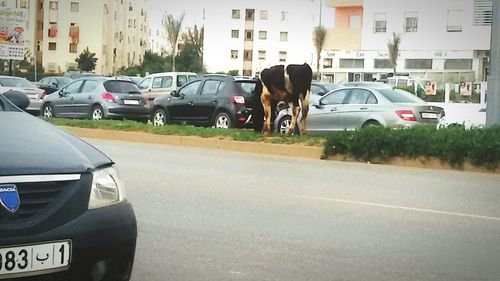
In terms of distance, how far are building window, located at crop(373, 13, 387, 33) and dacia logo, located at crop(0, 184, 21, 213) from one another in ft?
153

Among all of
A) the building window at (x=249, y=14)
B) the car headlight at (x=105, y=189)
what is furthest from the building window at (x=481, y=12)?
the car headlight at (x=105, y=189)

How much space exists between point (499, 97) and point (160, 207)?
8.19m

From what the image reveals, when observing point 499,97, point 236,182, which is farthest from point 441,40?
point 236,182

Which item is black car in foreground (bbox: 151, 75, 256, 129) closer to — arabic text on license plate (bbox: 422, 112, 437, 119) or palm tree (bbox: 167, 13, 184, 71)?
arabic text on license plate (bbox: 422, 112, 437, 119)

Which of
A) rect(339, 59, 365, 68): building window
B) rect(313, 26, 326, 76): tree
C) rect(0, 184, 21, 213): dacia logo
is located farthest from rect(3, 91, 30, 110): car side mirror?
rect(313, 26, 326, 76): tree

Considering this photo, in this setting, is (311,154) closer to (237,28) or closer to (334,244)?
(334,244)

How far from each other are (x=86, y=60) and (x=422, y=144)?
164ft

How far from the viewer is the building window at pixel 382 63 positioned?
4766 cm

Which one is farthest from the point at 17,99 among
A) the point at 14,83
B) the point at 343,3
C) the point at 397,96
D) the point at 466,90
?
the point at 343,3

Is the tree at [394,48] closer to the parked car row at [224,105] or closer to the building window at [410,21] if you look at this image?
the building window at [410,21]

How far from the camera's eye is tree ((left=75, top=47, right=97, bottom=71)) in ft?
192

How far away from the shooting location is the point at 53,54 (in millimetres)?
58906

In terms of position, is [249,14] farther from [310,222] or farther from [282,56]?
[310,222]

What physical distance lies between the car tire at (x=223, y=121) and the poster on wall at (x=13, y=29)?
18255 mm
